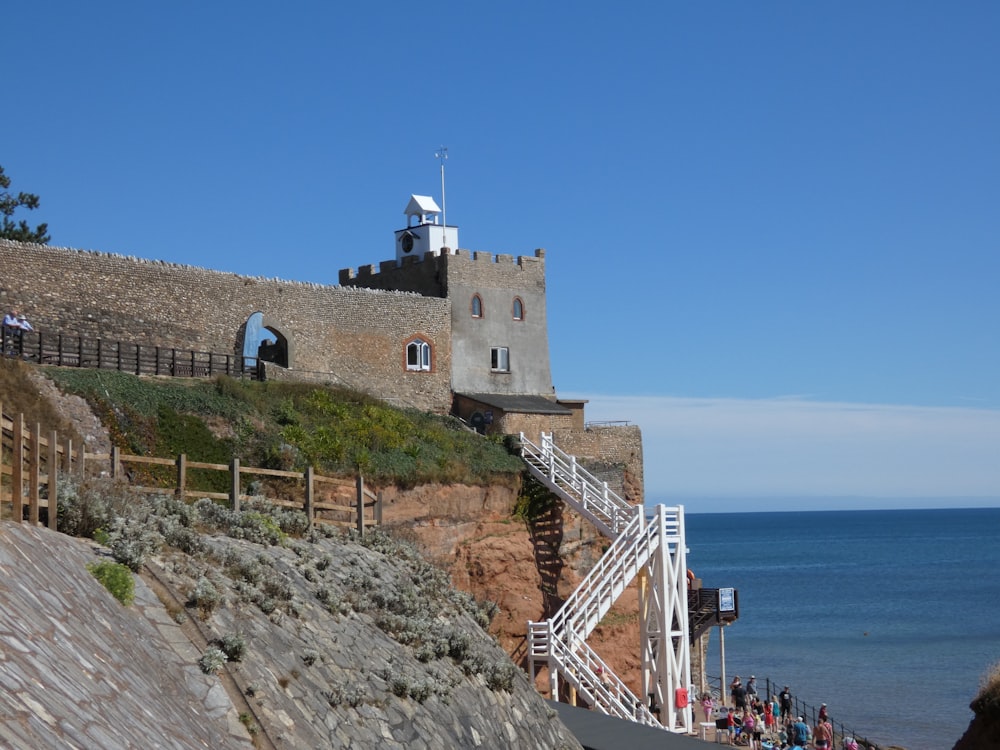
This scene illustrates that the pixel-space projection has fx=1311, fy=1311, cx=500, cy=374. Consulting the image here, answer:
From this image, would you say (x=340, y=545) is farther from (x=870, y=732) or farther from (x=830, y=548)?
(x=830, y=548)

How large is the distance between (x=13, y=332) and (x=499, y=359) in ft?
59.3

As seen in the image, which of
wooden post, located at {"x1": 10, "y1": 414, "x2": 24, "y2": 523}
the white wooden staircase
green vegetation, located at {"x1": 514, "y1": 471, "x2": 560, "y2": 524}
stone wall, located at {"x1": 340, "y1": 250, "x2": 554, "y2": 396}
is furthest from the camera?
stone wall, located at {"x1": 340, "y1": 250, "x2": 554, "y2": 396}

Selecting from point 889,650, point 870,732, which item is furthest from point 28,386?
point 889,650

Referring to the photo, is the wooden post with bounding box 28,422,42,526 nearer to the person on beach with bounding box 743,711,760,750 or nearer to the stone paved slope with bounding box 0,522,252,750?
the stone paved slope with bounding box 0,522,252,750

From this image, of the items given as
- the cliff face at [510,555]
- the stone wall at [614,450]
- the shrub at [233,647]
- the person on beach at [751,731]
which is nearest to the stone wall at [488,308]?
the stone wall at [614,450]

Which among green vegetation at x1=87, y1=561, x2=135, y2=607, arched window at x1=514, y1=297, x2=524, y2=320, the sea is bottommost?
the sea

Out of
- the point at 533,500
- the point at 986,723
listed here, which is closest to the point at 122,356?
the point at 533,500

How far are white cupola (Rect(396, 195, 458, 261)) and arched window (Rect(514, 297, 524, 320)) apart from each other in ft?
9.60

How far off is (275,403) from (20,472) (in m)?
21.3

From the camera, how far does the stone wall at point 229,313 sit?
1363 inches

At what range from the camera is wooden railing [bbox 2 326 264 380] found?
32688mm

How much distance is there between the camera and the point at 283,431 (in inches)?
1341

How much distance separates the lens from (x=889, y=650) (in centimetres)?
7050

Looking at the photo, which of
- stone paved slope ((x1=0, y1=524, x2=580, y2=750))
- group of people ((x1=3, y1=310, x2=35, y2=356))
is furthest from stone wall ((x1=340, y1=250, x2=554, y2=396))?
stone paved slope ((x1=0, y1=524, x2=580, y2=750))
